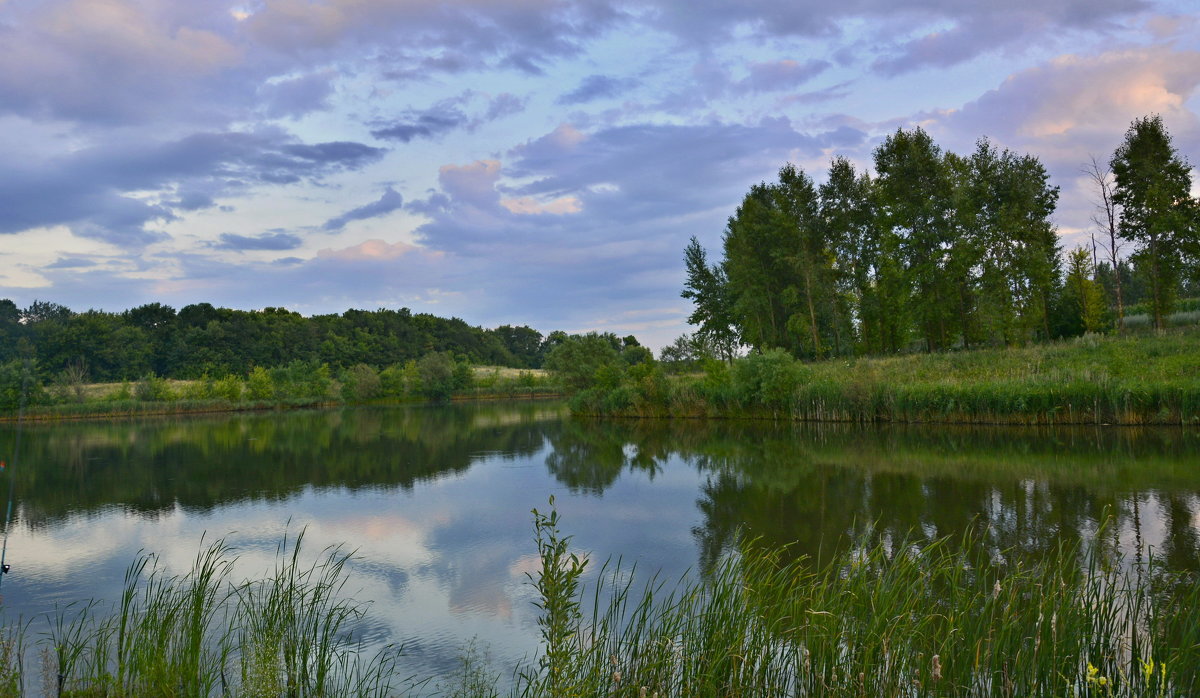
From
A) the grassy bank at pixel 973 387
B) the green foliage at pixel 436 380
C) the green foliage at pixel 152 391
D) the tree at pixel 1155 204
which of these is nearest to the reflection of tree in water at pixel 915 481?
the grassy bank at pixel 973 387

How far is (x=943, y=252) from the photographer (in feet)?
98.6

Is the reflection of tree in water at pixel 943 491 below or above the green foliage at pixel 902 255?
below

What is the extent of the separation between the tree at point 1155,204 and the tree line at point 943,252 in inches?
2.0

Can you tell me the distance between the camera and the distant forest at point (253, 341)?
6153cm

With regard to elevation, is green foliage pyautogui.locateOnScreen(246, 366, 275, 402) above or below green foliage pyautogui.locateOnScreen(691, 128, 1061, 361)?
below

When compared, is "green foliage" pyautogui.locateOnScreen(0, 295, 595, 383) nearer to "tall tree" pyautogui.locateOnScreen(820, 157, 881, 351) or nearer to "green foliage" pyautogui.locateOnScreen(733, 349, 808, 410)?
"green foliage" pyautogui.locateOnScreen(733, 349, 808, 410)

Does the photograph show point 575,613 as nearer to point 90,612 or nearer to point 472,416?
point 90,612

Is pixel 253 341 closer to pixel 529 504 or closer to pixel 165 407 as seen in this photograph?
pixel 165 407

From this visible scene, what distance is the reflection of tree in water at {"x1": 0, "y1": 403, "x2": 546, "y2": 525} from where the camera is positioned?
673 inches

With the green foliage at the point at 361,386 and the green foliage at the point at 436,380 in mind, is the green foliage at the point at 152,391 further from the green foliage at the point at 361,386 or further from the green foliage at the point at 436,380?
the green foliage at the point at 436,380

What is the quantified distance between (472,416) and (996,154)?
1297 inches

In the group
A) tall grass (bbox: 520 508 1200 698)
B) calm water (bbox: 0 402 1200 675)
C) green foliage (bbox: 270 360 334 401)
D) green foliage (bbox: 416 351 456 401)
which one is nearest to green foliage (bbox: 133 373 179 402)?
green foliage (bbox: 270 360 334 401)

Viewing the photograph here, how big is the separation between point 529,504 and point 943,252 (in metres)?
23.5

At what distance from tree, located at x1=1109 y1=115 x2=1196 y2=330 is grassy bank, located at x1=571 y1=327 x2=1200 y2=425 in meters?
Answer: 3.11
